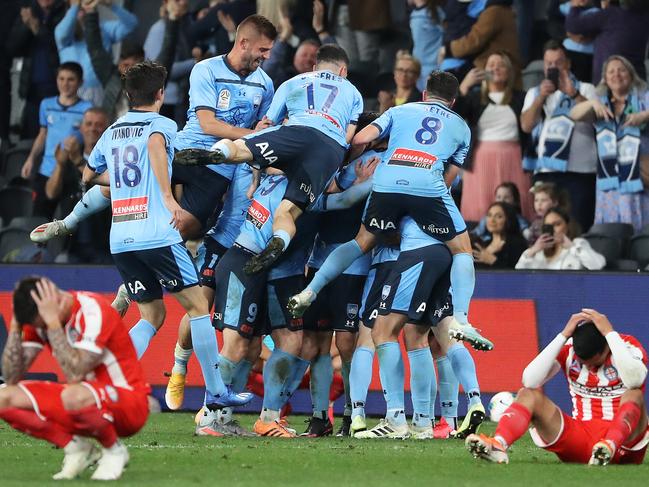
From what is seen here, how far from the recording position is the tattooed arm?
23.7ft

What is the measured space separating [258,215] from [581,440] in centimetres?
347

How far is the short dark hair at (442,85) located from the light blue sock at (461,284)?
1.32 m

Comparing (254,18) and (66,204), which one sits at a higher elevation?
(254,18)

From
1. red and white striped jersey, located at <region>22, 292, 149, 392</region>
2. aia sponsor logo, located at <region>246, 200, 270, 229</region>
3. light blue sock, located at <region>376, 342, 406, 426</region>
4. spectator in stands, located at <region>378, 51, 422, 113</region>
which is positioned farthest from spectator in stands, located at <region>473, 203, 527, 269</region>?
red and white striped jersey, located at <region>22, 292, 149, 392</region>

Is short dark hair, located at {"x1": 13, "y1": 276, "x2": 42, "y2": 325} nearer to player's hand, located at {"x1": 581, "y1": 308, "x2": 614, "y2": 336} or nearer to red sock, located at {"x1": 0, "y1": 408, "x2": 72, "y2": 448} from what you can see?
red sock, located at {"x1": 0, "y1": 408, "x2": 72, "y2": 448}

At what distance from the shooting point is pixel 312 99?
1082cm

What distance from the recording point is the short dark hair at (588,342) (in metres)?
8.32

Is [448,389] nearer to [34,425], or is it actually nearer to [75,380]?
[75,380]

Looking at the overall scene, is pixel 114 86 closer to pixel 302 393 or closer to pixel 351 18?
pixel 351 18

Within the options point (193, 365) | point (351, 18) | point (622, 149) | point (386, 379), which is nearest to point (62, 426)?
point (386, 379)

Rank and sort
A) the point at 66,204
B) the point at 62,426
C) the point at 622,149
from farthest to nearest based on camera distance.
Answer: the point at 66,204, the point at 622,149, the point at 62,426

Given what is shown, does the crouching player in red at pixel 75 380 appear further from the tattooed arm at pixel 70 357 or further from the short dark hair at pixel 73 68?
the short dark hair at pixel 73 68

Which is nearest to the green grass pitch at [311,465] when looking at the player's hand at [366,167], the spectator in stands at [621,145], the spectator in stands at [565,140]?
the player's hand at [366,167]

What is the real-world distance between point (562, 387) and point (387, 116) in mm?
3616
